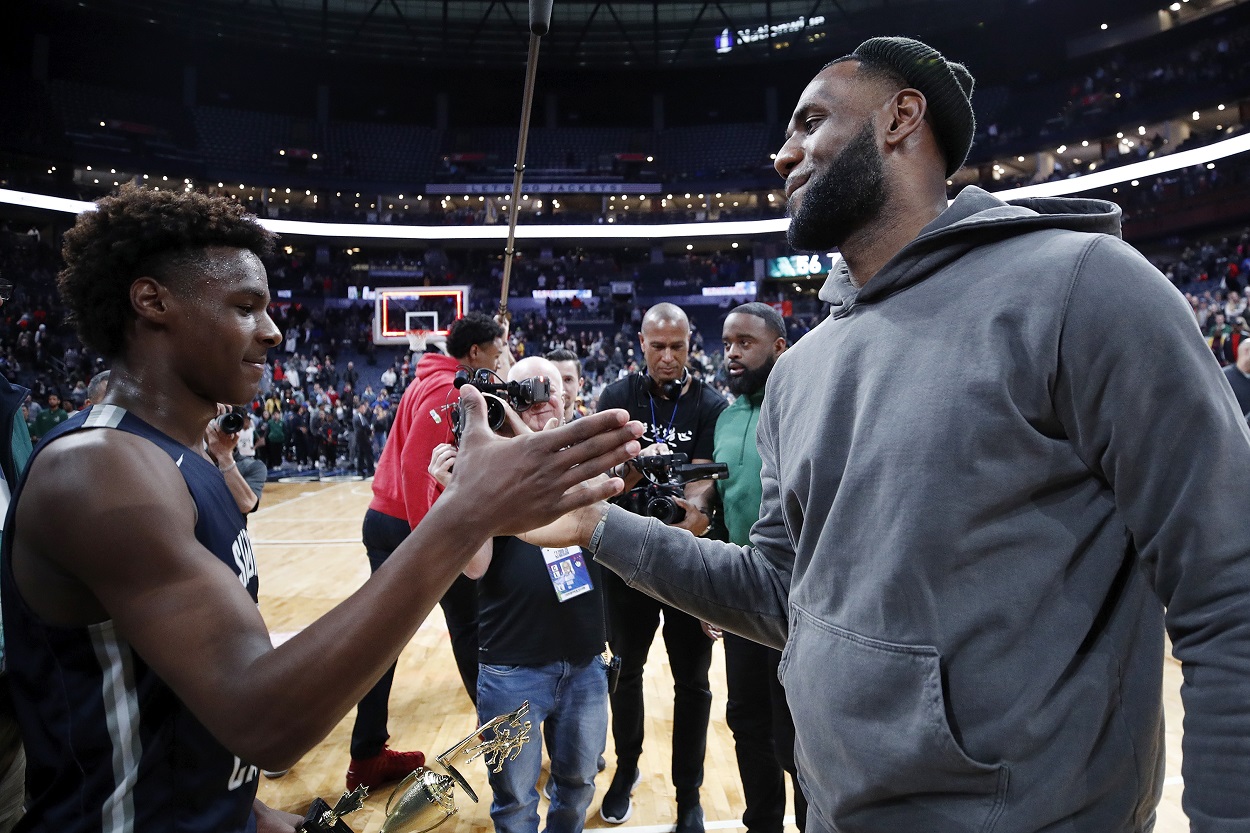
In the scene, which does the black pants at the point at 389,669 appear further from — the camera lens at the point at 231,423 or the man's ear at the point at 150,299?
the man's ear at the point at 150,299

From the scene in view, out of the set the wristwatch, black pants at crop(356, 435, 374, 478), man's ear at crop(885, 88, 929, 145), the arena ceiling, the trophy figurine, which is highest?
the arena ceiling

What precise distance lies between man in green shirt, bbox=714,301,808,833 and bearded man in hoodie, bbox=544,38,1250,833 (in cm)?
162

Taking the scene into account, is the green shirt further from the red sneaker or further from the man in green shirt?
the red sneaker

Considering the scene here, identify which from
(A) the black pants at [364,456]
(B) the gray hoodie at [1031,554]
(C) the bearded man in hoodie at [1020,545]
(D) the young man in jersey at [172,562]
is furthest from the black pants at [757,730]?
(A) the black pants at [364,456]

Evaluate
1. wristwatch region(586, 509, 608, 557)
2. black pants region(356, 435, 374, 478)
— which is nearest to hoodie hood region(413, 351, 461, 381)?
wristwatch region(586, 509, 608, 557)

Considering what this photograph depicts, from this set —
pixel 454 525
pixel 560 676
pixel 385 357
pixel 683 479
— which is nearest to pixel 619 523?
pixel 454 525

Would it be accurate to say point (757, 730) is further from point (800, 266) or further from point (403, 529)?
point (800, 266)

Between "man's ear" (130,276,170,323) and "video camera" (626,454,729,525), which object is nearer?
"man's ear" (130,276,170,323)

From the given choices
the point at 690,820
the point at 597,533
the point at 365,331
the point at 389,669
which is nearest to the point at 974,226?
the point at 597,533

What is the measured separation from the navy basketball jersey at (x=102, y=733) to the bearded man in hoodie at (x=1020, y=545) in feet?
Answer: 3.25

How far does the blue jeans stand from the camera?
254 cm

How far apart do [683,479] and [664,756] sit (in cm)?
220

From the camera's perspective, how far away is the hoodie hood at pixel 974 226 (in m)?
1.19

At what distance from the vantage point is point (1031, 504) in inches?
43.6
